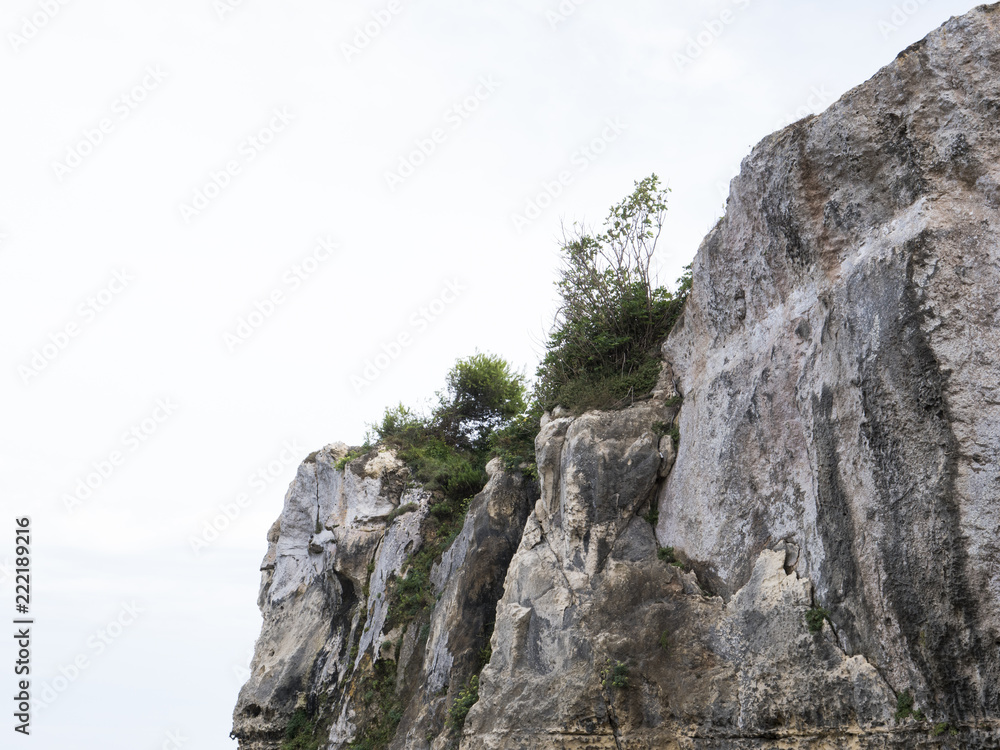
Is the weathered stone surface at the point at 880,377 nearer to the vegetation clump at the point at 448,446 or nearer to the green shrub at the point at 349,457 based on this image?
the vegetation clump at the point at 448,446

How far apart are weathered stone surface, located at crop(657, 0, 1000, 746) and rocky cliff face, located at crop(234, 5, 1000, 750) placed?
0.09 feet

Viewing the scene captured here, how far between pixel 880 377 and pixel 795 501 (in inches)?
85.9

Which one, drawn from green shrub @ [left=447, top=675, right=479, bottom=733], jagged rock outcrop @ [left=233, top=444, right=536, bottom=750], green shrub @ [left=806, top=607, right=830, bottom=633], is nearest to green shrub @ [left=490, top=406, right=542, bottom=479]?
jagged rock outcrop @ [left=233, top=444, right=536, bottom=750]

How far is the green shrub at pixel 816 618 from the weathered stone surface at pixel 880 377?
0.13m

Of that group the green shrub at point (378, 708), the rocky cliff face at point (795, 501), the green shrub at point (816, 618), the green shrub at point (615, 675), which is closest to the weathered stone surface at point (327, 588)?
the green shrub at point (378, 708)

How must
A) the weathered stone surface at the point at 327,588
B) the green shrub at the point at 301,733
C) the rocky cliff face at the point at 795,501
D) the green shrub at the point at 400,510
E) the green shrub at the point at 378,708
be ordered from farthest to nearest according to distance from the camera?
the green shrub at the point at 400,510, the weathered stone surface at the point at 327,588, the green shrub at the point at 301,733, the green shrub at the point at 378,708, the rocky cliff face at the point at 795,501

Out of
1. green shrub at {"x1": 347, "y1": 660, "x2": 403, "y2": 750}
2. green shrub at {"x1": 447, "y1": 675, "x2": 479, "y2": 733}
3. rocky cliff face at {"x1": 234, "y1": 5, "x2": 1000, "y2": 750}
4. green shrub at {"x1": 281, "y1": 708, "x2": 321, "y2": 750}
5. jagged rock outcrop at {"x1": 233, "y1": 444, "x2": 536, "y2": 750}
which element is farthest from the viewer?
green shrub at {"x1": 281, "y1": 708, "x2": 321, "y2": 750}

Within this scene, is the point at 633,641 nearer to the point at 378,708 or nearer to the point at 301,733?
the point at 378,708

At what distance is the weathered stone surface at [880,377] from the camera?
761cm

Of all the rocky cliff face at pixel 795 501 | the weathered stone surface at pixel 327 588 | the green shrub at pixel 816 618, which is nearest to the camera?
the rocky cliff face at pixel 795 501

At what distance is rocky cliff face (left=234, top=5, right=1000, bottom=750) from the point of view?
25.7 feet

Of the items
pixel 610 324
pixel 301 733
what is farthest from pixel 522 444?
pixel 301 733

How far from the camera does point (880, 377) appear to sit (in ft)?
27.9

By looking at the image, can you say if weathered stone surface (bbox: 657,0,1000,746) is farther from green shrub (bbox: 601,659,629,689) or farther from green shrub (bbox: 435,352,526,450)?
green shrub (bbox: 435,352,526,450)
